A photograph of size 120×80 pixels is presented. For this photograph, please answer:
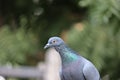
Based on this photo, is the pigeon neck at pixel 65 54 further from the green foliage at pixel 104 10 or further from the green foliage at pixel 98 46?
the green foliage at pixel 98 46

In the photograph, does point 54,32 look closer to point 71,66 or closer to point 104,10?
point 104,10

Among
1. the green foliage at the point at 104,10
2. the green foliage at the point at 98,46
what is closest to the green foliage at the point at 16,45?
the green foliage at the point at 98,46

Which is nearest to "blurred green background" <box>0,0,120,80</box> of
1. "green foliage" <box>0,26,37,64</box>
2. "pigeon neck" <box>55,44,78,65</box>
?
"green foliage" <box>0,26,37,64</box>

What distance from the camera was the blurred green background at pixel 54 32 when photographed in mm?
3076

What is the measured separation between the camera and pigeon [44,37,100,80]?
1.65m

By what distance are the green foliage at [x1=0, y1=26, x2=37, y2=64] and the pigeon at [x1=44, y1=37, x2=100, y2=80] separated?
1.71 metres

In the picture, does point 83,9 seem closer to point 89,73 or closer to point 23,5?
point 23,5

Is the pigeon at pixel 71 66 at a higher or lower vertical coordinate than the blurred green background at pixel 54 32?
lower

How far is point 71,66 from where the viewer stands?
1673mm

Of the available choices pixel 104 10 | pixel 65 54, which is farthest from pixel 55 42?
pixel 104 10

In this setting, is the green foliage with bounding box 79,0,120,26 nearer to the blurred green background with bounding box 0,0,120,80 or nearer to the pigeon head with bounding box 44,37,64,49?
the blurred green background with bounding box 0,0,120,80

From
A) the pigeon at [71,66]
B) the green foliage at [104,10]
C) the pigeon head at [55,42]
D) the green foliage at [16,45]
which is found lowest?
the pigeon at [71,66]

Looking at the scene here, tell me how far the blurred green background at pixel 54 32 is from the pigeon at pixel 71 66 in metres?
1.09

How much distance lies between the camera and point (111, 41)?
3.09 metres
